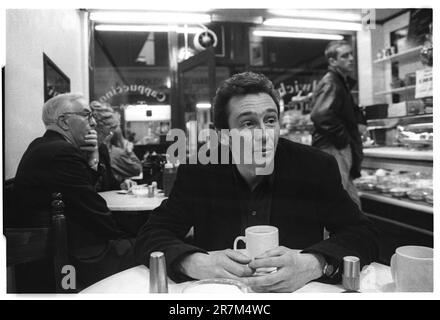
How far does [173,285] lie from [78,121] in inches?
39.1

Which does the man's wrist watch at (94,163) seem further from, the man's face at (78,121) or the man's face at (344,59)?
the man's face at (344,59)

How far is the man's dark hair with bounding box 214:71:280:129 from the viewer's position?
135 centimetres

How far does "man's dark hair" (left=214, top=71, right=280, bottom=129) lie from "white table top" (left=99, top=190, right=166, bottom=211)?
26.9 inches

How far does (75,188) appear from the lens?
151 centimetres

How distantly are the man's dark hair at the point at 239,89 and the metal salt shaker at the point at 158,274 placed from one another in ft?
2.21

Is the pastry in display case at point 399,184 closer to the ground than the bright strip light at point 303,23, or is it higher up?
closer to the ground

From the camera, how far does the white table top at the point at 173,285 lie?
926mm

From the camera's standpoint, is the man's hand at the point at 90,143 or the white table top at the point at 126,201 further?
the white table top at the point at 126,201

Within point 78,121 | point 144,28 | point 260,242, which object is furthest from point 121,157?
point 144,28

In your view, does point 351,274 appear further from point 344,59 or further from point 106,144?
point 344,59

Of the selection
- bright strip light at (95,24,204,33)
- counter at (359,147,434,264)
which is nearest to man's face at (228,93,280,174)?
bright strip light at (95,24,204,33)

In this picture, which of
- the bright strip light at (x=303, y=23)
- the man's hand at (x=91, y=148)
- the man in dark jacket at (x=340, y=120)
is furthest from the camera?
the bright strip light at (x=303, y=23)

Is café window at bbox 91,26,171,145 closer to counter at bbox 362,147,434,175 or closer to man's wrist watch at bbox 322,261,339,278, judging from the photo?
man's wrist watch at bbox 322,261,339,278

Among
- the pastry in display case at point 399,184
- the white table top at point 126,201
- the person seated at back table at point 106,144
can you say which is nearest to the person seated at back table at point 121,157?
the person seated at back table at point 106,144
